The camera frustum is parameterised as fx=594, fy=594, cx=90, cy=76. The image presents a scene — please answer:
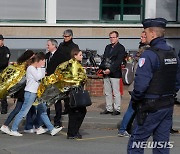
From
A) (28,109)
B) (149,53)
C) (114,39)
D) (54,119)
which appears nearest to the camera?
(149,53)

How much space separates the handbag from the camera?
10.2 m

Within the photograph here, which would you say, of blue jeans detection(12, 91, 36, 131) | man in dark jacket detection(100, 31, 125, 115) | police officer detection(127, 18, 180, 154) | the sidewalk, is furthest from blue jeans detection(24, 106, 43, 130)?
police officer detection(127, 18, 180, 154)

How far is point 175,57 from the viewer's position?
705 centimetres

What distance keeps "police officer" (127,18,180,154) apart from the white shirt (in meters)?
3.92

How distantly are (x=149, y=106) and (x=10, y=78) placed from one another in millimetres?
4495

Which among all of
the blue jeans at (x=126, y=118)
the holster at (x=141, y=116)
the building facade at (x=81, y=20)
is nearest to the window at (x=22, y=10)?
the building facade at (x=81, y=20)

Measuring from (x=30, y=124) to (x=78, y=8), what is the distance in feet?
→ 35.3

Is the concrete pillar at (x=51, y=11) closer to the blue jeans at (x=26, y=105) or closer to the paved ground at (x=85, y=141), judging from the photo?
the paved ground at (x=85, y=141)

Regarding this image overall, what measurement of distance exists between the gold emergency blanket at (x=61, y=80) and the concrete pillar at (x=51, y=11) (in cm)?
1056

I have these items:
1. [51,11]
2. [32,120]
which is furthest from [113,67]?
[51,11]

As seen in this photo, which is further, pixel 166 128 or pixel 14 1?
pixel 14 1

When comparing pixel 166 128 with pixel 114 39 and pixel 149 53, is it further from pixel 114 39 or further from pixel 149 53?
pixel 114 39

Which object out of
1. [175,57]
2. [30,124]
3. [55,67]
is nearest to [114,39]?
[55,67]

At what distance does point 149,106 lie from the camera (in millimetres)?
6859
